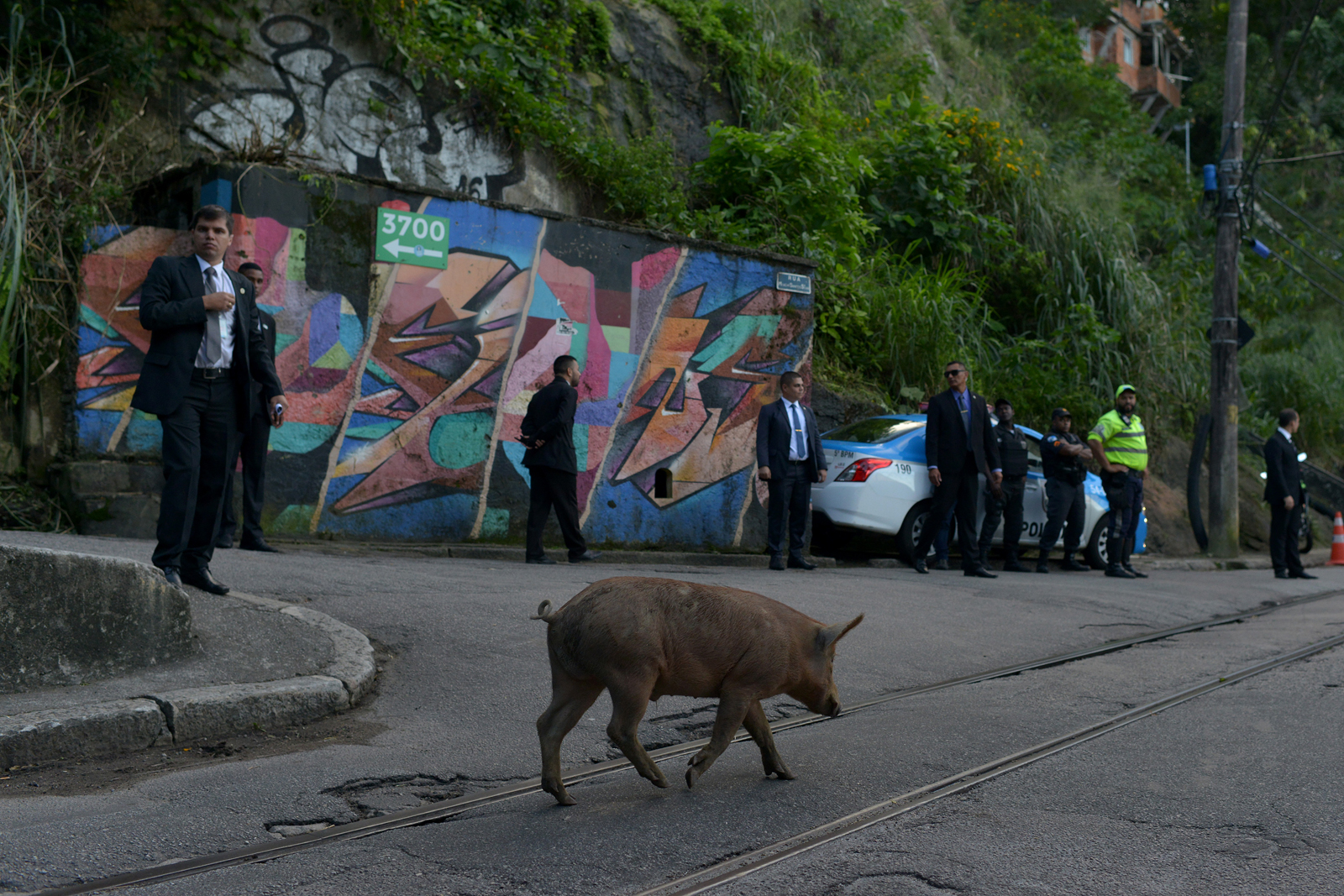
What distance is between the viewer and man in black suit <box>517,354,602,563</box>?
9695mm

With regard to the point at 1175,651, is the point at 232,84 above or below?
above

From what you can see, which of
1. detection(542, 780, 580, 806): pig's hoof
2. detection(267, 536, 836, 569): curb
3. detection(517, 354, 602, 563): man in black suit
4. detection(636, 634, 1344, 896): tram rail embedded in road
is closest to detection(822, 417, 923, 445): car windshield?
detection(267, 536, 836, 569): curb

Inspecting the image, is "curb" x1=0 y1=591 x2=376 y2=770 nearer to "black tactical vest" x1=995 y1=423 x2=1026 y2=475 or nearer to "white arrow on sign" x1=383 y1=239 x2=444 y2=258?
"white arrow on sign" x1=383 y1=239 x2=444 y2=258

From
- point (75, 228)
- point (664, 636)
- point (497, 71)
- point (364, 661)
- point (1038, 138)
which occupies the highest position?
point (1038, 138)

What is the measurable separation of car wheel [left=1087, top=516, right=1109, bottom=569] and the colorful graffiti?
13.2ft

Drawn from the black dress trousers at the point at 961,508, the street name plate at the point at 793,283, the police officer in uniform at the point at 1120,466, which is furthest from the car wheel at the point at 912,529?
the street name plate at the point at 793,283

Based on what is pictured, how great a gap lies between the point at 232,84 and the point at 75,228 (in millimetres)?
3312

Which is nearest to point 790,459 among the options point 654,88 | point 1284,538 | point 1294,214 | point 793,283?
point 793,283

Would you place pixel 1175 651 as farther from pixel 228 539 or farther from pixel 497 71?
pixel 497 71

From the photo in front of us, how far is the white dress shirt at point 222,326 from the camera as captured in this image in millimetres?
5980

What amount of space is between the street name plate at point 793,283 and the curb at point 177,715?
320 inches

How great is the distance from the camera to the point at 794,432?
34.9ft

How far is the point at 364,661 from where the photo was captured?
5344 millimetres

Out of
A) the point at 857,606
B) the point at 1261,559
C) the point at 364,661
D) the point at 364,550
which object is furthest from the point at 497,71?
the point at 1261,559
